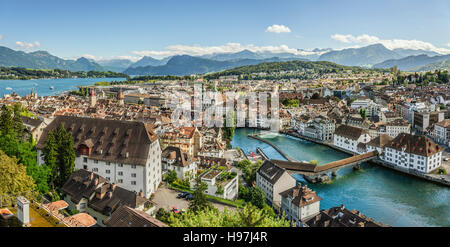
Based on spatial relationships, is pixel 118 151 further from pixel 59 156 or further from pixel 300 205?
pixel 300 205

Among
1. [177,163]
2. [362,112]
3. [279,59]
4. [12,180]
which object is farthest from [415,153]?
[279,59]

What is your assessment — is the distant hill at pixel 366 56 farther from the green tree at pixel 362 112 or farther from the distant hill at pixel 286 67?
the green tree at pixel 362 112

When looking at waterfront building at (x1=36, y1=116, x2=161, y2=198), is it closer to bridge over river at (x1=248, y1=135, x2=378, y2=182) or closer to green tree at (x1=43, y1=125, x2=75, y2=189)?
green tree at (x1=43, y1=125, x2=75, y2=189)

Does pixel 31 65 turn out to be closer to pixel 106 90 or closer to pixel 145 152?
pixel 106 90

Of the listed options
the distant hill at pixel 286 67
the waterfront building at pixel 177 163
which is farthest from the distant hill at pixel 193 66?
the waterfront building at pixel 177 163

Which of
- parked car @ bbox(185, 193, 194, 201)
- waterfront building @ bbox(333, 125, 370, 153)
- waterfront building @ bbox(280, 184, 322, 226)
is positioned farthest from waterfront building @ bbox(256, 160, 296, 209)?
waterfront building @ bbox(333, 125, 370, 153)
